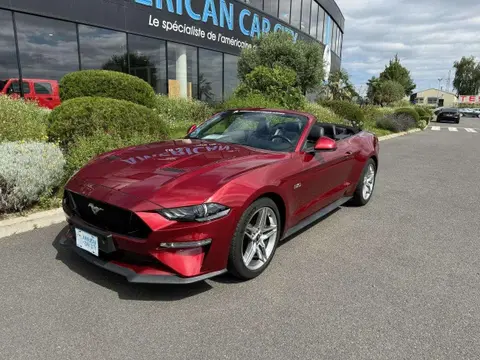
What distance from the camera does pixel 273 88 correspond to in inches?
455

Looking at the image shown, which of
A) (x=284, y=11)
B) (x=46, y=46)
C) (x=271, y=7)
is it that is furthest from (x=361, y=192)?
(x=284, y=11)

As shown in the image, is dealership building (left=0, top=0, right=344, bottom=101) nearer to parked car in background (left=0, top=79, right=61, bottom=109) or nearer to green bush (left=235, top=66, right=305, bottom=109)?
parked car in background (left=0, top=79, right=61, bottom=109)

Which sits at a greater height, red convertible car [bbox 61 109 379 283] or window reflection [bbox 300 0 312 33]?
window reflection [bbox 300 0 312 33]

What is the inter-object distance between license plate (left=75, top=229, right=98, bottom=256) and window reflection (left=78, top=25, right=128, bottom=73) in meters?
10.8

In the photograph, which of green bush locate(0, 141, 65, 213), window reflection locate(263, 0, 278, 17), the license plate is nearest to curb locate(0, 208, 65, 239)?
green bush locate(0, 141, 65, 213)

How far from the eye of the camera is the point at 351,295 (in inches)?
117

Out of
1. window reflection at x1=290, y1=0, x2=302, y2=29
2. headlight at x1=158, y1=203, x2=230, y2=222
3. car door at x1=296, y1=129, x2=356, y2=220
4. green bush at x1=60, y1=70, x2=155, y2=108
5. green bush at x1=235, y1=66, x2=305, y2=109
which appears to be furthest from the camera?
window reflection at x1=290, y1=0, x2=302, y2=29

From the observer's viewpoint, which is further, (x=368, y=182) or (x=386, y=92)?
(x=386, y=92)

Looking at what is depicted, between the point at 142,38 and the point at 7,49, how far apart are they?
4.92 meters

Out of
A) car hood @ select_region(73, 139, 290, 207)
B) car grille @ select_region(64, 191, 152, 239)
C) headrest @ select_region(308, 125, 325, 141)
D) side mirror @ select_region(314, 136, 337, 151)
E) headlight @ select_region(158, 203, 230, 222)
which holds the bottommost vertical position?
car grille @ select_region(64, 191, 152, 239)

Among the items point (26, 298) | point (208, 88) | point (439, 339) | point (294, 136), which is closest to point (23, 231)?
point (26, 298)

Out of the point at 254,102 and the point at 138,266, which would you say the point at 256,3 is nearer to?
the point at 254,102

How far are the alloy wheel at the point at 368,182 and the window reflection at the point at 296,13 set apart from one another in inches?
833

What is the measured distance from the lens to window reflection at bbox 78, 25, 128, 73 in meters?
12.0
